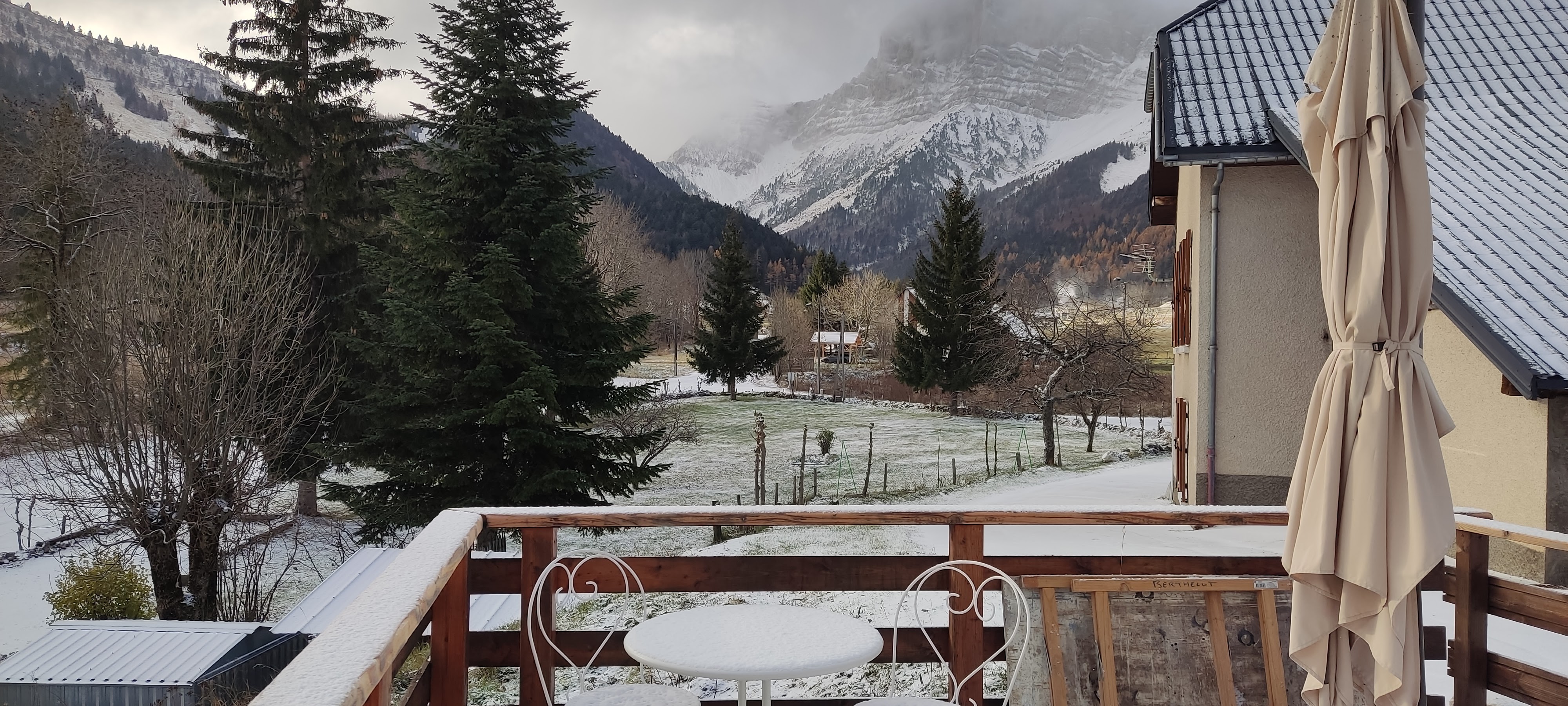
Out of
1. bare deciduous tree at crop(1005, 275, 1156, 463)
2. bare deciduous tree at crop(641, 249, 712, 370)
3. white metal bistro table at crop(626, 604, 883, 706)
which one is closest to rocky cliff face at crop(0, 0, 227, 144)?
bare deciduous tree at crop(641, 249, 712, 370)

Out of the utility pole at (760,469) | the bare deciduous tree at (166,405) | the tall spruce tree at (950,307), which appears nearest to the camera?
the bare deciduous tree at (166,405)

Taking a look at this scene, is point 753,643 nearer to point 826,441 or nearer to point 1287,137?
point 1287,137

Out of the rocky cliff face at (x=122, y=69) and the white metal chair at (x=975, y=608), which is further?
the rocky cliff face at (x=122, y=69)

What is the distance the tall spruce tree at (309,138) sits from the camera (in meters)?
14.1

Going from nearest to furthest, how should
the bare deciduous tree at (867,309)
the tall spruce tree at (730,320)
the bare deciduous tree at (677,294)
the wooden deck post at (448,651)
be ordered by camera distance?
the wooden deck post at (448,651) → the tall spruce tree at (730,320) → the bare deciduous tree at (677,294) → the bare deciduous tree at (867,309)

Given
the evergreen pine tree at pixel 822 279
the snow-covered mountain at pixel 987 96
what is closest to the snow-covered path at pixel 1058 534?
the evergreen pine tree at pixel 822 279

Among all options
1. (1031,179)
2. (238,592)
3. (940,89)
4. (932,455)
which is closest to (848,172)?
(940,89)

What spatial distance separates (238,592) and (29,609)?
252 cm

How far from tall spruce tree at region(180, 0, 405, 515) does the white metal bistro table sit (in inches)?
514

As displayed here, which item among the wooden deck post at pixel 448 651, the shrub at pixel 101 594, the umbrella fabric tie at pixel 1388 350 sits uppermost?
the umbrella fabric tie at pixel 1388 350

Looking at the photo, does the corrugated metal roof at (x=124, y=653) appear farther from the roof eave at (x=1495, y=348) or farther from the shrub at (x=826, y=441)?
the shrub at (x=826, y=441)

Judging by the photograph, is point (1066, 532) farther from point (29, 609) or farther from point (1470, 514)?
point (29, 609)

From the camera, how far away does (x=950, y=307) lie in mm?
29562

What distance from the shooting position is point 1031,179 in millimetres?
110875
